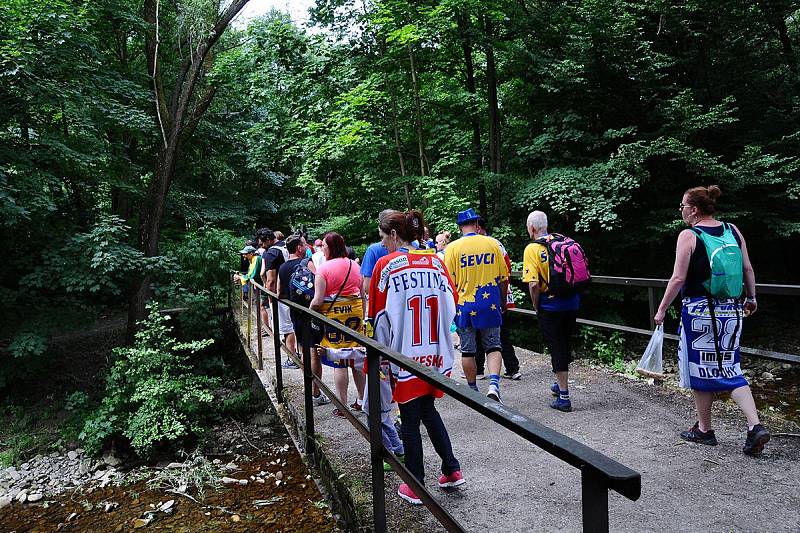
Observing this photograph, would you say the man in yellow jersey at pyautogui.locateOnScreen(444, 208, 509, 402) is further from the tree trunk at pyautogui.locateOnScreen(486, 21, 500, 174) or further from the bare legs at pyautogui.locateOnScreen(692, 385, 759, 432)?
the tree trunk at pyautogui.locateOnScreen(486, 21, 500, 174)

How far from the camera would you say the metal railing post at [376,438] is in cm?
251

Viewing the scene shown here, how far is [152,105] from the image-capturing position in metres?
12.7

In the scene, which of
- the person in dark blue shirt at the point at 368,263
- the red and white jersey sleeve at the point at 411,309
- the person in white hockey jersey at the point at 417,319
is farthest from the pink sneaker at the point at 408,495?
the person in dark blue shirt at the point at 368,263

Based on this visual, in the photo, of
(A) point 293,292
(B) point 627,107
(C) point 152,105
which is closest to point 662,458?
(A) point 293,292

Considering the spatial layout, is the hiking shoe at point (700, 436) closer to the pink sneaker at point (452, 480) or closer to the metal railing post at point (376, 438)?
the pink sneaker at point (452, 480)

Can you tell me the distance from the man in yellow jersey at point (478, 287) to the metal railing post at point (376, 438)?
224 cm

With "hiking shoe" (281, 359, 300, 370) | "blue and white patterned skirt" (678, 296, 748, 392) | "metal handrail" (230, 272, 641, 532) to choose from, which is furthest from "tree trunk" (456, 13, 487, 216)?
"metal handrail" (230, 272, 641, 532)

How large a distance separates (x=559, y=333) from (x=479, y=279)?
830mm

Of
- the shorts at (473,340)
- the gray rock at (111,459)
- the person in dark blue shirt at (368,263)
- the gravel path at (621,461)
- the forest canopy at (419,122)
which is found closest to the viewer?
the gravel path at (621,461)

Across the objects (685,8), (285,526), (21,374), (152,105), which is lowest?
(285,526)

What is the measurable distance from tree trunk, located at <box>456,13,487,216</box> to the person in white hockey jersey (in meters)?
9.30

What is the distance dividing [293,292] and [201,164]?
42.0ft

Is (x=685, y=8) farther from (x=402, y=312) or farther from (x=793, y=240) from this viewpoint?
(x=402, y=312)

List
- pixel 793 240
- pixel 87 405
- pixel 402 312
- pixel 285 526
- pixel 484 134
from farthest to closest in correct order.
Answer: pixel 484 134, pixel 793 240, pixel 87 405, pixel 285 526, pixel 402 312
